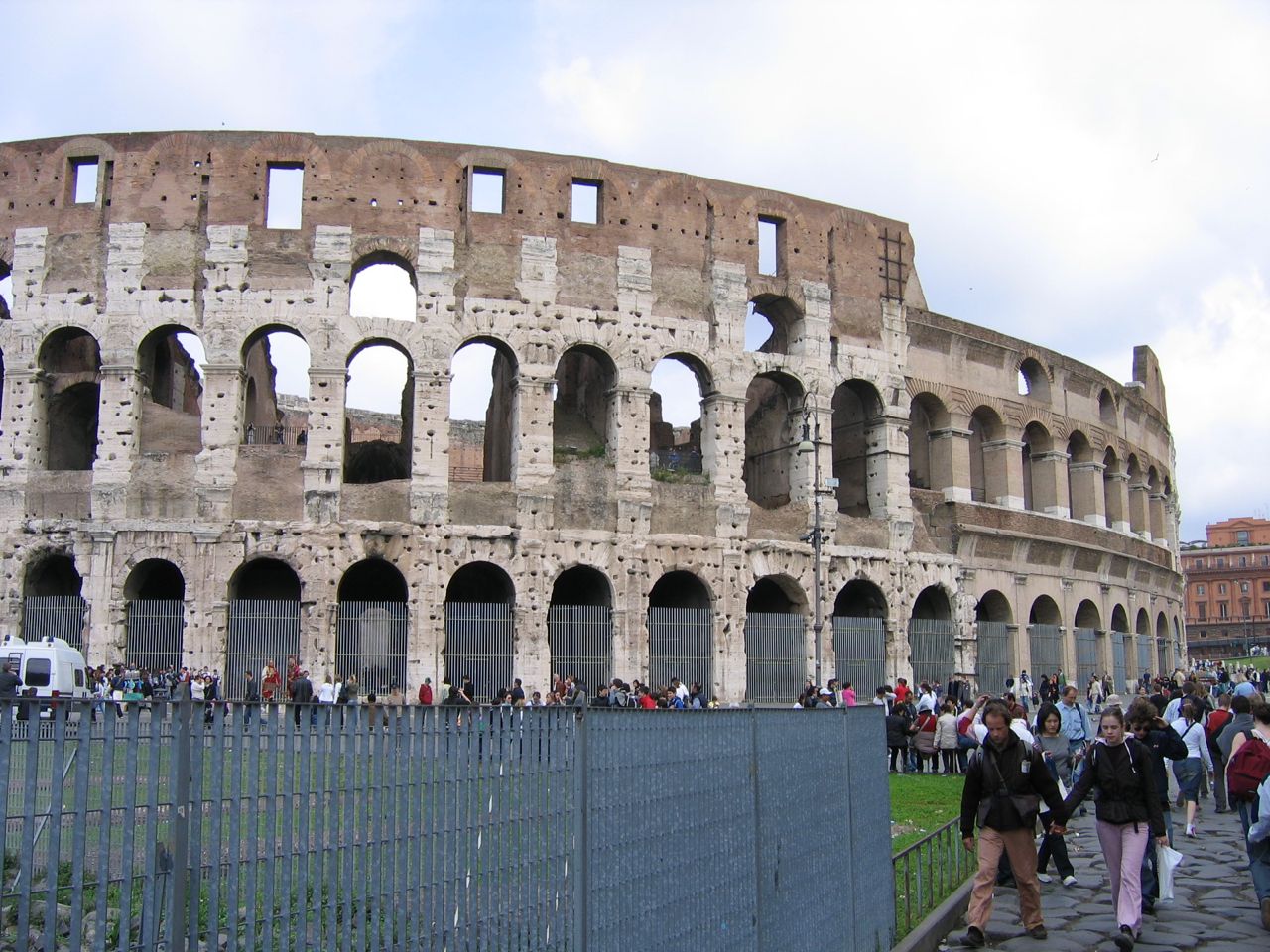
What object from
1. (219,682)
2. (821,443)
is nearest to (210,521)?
(219,682)

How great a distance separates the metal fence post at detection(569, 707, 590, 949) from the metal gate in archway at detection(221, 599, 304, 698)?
17.1 metres

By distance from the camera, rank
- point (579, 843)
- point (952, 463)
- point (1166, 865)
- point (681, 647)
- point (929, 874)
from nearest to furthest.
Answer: point (579, 843)
point (1166, 865)
point (929, 874)
point (681, 647)
point (952, 463)

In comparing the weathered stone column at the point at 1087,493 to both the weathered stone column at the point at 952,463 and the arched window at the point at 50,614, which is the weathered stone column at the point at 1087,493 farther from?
the arched window at the point at 50,614

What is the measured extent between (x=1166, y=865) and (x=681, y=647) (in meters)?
15.0

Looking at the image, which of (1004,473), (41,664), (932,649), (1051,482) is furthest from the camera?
(1051,482)

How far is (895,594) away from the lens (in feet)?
82.5

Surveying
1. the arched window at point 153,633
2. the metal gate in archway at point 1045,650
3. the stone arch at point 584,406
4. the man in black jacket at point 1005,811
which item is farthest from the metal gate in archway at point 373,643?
the metal gate in archway at point 1045,650

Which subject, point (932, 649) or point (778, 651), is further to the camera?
point (932, 649)

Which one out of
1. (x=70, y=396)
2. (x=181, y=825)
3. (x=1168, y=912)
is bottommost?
(x=1168, y=912)

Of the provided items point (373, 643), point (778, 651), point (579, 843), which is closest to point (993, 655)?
point (778, 651)

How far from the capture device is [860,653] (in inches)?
971

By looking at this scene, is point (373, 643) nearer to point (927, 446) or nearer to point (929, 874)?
point (927, 446)

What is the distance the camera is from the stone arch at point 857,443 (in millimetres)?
25719

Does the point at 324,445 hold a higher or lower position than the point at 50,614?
higher
